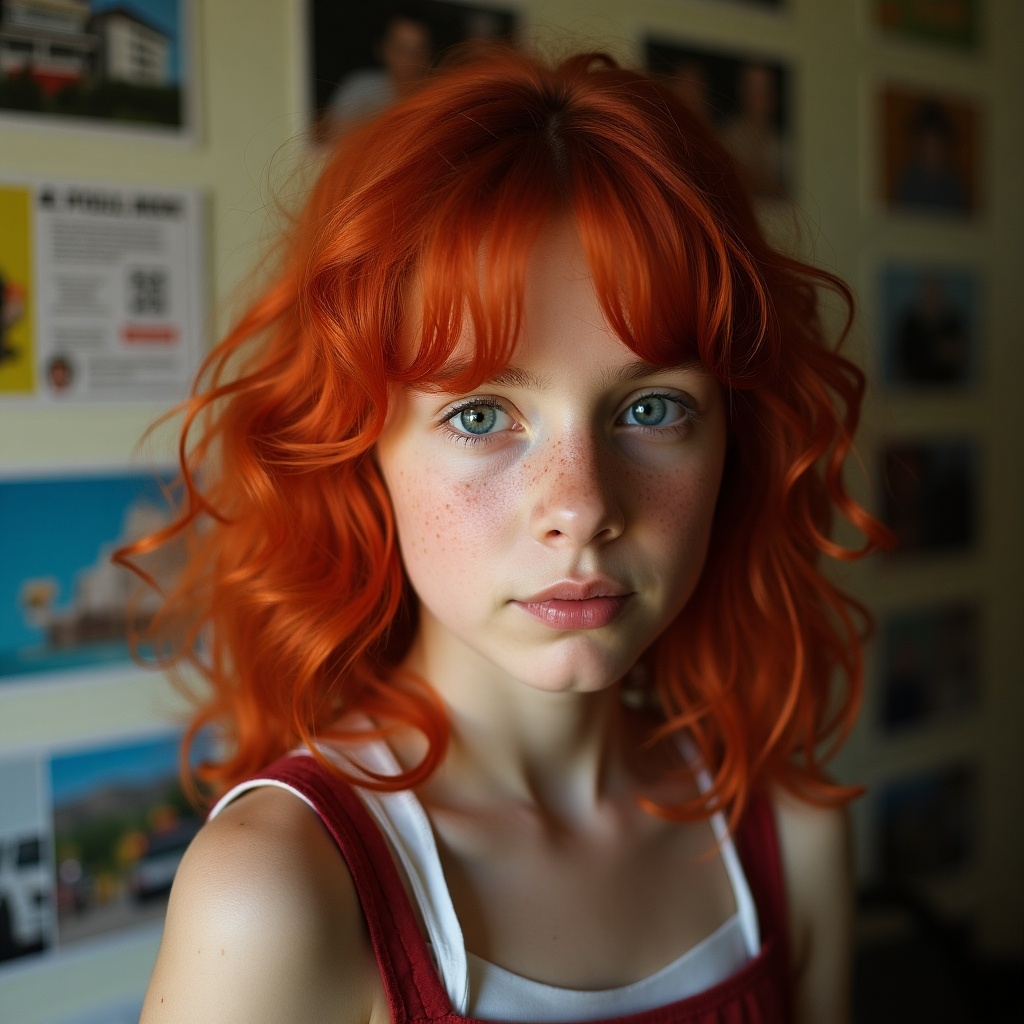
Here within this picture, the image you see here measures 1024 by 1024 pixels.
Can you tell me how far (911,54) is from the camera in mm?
1614

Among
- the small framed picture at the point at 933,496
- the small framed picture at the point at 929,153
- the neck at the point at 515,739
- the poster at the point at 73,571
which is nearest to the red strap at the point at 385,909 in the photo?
the neck at the point at 515,739

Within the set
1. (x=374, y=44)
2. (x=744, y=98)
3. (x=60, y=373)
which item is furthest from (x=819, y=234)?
(x=60, y=373)

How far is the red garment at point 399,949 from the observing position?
724 millimetres

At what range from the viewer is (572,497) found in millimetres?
703

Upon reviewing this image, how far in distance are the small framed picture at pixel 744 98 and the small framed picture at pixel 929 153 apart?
0.21 m

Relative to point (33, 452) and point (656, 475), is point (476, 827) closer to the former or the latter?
point (656, 475)

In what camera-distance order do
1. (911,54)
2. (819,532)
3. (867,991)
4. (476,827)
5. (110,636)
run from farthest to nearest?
1. (911,54)
2. (867,991)
3. (110,636)
4. (819,532)
5. (476,827)

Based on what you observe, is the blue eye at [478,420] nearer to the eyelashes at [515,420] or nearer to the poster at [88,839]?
the eyelashes at [515,420]

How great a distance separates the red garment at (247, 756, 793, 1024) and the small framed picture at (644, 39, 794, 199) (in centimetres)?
97

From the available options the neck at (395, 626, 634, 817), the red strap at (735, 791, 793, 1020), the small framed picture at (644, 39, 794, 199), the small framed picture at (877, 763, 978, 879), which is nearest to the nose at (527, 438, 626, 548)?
the neck at (395, 626, 634, 817)

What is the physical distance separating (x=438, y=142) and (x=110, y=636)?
0.66 metres

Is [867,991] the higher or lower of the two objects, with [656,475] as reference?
lower

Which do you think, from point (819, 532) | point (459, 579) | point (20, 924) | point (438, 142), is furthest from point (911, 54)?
point (20, 924)

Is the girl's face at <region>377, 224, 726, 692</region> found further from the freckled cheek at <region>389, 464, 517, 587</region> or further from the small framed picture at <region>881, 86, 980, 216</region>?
the small framed picture at <region>881, 86, 980, 216</region>
